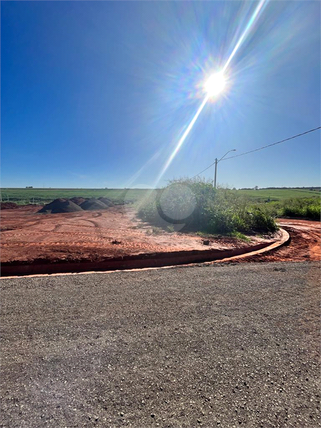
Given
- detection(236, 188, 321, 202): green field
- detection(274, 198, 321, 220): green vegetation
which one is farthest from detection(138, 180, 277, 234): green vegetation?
detection(236, 188, 321, 202): green field

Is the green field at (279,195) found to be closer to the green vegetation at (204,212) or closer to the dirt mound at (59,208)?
the green vegetation at (204,212)

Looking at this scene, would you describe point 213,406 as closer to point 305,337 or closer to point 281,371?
point 281,371

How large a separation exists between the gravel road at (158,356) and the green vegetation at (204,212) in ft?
20.2

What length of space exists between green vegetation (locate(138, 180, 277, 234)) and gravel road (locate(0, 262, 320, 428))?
20.2 ft

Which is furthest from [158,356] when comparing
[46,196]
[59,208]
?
[46,196]

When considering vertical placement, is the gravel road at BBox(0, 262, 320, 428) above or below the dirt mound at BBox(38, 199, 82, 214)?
below

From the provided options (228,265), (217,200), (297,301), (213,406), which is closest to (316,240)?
(217,200)

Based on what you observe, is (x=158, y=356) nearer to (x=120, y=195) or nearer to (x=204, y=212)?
(x=204, y=212)

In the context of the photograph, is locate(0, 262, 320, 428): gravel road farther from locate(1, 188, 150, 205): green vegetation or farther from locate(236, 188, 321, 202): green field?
locate(1, 188, 150, 205): green vegetation

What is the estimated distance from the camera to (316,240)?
9.26 metres

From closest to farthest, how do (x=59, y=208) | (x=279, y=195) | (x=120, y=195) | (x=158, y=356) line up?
(x=158, y=356) → (x=59, y=208) → (x=279, y=195) → (x=120, y=195)

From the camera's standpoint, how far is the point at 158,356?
2.07 m

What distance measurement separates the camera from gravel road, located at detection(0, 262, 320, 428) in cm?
154

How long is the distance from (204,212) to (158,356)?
29.0 feet
